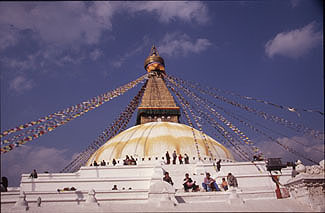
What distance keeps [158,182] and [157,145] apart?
850cm

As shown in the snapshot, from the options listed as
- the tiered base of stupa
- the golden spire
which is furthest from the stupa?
the golden spire

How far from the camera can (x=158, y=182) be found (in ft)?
25.9

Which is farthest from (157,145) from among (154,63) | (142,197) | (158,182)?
(154,63)

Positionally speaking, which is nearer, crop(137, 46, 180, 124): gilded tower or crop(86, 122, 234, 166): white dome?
crop(86, 122, 234, 166): white dome

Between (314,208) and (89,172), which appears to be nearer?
(314,208)

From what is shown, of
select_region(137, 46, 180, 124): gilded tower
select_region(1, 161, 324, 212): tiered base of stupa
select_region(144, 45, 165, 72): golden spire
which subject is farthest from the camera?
select_region(144, 45, 165, 72): golden spire

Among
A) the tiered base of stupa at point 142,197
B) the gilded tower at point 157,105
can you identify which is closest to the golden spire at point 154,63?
the gilded tower at point 157,105

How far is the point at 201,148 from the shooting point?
1662cm

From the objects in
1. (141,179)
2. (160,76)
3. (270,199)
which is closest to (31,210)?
(141,179)

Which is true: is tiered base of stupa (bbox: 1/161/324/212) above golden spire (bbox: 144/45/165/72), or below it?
below

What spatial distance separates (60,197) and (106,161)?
799cm

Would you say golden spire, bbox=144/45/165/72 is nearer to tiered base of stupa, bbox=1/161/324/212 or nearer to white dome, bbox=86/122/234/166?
white dome, bbox=86/122/234/166

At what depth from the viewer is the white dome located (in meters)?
16.1

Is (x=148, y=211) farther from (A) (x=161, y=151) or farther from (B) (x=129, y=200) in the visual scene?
(A) (x=161, y=151)
